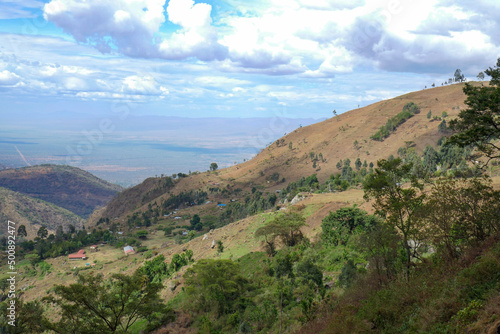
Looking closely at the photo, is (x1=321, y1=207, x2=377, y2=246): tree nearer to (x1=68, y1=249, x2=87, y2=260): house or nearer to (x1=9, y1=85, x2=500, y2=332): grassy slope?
(x1=9, y1=85, x2=500, y2=332): grassy slope

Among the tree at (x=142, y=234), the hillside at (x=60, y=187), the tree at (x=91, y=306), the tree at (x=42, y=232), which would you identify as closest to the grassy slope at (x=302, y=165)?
the tree at (x=142, y=234)

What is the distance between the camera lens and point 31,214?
105750 millimetres

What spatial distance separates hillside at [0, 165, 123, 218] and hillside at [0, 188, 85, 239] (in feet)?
94.0

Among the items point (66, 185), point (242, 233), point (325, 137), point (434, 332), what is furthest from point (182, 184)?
point (434, 332)

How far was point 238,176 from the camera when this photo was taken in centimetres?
10912

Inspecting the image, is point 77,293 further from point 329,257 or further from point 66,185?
point 66,185

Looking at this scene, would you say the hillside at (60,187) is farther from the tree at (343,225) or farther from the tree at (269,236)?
the tree at (343,225)

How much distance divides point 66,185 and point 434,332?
7024 inches

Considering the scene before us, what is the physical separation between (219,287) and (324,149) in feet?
278

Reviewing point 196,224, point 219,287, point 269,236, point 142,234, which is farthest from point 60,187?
point 219,287

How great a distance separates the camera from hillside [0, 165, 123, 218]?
152m

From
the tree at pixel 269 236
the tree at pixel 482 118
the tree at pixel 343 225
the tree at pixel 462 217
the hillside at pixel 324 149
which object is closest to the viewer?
the tree at pixel 482 118

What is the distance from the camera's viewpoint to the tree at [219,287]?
70.5 ft

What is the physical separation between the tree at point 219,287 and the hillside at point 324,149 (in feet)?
203
